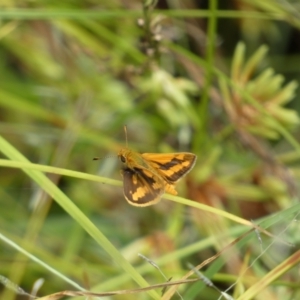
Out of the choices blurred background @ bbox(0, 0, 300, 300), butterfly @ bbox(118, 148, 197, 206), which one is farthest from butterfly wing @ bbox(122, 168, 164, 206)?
blurred background @ bbox(0, 0, 300, 300)

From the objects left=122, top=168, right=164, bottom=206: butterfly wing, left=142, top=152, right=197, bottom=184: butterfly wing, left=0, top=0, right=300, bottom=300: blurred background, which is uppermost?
left=122, top=168, right=164, bottom=206: butterfly wing

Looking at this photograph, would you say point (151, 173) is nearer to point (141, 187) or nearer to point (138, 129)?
point (141, 187)

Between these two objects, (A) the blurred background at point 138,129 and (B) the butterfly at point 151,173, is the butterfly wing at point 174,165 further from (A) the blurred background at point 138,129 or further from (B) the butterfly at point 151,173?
(A) the blurred background at point 138,129

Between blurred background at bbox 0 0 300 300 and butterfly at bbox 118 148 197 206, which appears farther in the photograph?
blurred background at bbox 0 0 300 300

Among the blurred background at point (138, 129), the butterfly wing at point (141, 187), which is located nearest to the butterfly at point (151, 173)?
the butterfly wing at point (141, 187)

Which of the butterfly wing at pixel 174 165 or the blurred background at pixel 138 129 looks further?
the blurred background at pixel 138 129

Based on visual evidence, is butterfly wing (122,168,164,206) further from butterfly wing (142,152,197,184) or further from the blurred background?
the blurred background

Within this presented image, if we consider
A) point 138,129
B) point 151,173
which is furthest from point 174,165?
point 138,129

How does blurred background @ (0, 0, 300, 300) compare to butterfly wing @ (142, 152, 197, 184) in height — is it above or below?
below
